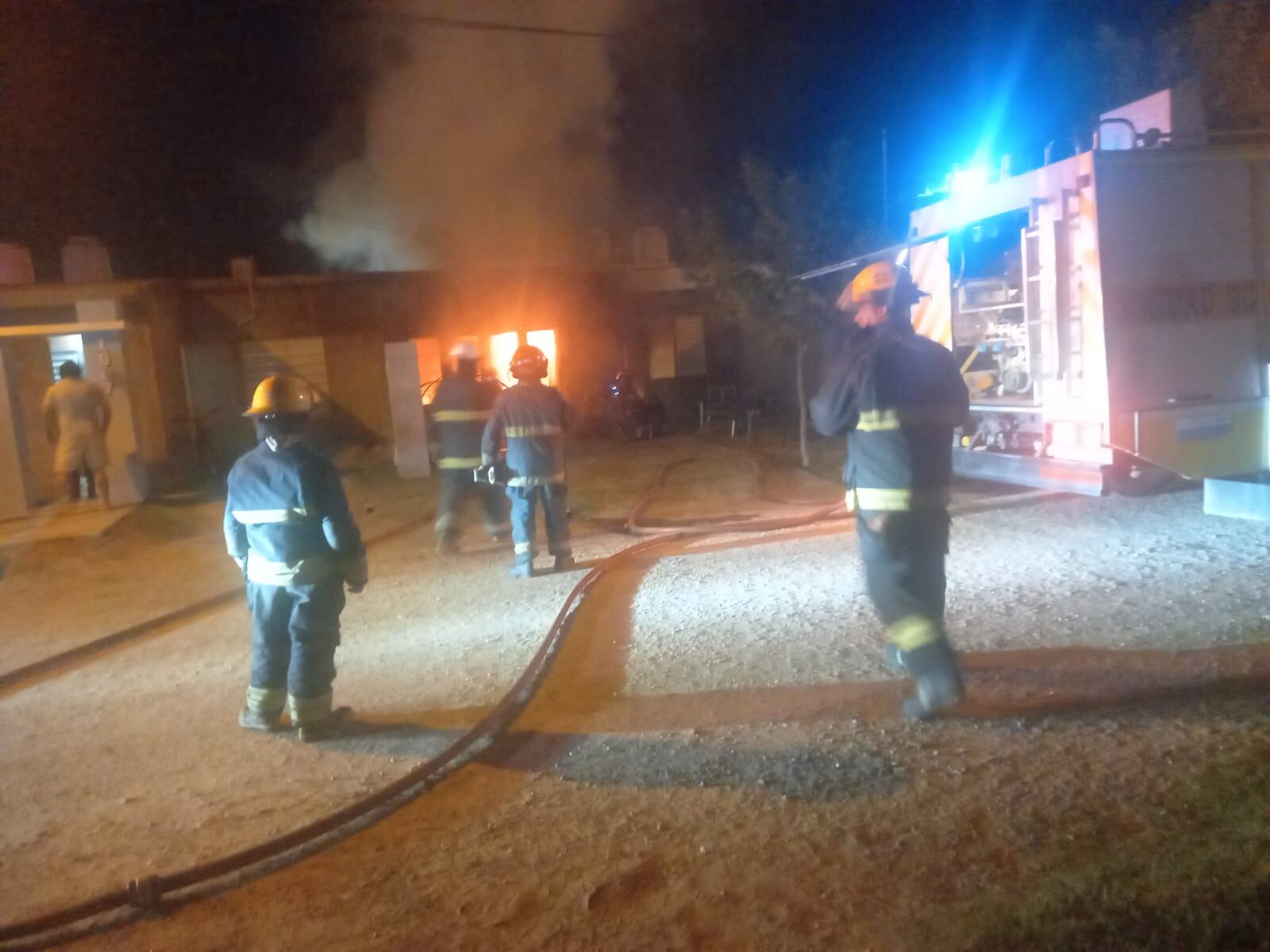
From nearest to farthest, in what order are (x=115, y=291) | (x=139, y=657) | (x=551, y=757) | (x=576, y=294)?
1. (x=551, y=757)
2. (x=139, y=657)
3. (x=115, y=291)
4. (x=576, y=294)

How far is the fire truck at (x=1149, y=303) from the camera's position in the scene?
7344mm

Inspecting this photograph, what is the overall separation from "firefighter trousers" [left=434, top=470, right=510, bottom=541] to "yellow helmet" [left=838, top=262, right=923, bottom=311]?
492 centimetres

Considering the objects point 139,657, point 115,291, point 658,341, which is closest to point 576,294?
point 658,341

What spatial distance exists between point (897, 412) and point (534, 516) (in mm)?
3986

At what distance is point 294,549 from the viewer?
4383 millimetres

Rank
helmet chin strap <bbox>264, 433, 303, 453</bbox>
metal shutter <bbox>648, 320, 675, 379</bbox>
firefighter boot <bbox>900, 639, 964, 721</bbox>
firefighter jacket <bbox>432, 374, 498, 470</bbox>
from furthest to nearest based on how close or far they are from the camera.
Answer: metal shutter <bbox>648, 320, 675, 379</bbox>
firefighter jacket <bbox>432, 374, 498, 470</bbox>
helmet chin strap <bbox>264, 433, 303, 453</bbox>
firefighter boot <bbox>900, 639, 964, 721</bbox>

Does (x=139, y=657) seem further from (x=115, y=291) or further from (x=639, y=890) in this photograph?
(x=115, y=291)

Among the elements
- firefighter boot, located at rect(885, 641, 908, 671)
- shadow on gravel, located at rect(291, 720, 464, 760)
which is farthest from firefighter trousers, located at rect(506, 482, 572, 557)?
firefighter boot, located at rect(885, 641, 908, 671)

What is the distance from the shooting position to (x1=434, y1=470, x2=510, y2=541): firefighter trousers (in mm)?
8648

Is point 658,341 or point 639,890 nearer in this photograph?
point 639,890

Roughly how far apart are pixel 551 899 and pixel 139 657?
438 centimetres

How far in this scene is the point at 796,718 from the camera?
4277mm

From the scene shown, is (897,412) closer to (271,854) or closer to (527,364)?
(271,854)

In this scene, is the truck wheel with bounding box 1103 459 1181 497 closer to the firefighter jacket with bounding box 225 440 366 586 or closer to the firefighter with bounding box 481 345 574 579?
the firefighter with bounding box 481 345 574 579
